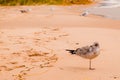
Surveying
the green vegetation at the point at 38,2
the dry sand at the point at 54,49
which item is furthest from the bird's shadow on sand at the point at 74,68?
the green vegetation at the point at 38,2

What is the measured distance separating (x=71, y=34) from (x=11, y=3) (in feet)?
45.5

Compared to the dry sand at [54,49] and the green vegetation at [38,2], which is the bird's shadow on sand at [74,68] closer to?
the dry sand at [54,49]

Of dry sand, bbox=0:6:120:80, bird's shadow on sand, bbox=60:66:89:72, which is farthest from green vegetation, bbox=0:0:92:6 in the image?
bird's shadow on sand, bbox=60:66:89:72

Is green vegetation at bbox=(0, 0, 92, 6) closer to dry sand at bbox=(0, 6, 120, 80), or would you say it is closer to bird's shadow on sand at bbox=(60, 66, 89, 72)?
dry sand at bbox=(0, 6, 120, 80)

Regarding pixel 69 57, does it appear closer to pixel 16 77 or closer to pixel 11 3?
pixel 16 77

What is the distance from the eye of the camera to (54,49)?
37.4 ft

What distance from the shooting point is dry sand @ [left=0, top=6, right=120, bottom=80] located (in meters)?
8.77

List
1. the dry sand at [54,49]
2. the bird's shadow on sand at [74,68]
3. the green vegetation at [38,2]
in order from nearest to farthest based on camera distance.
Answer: the dry sand at [54,49]
the bird's shadow on sand at [74,68]
the green vegetation at [38,2]

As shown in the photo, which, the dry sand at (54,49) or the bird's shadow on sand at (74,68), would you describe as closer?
the dry sand at (54,49)

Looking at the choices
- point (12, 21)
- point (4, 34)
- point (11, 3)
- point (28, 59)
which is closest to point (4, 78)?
point (28, 59)

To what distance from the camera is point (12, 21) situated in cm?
1856

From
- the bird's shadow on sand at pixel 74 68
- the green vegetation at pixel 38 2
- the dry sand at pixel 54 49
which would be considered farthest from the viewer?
the green vegetation at pixel 38 2

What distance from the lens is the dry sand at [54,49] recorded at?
28.8 feet

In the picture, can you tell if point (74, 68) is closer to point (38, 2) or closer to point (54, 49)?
point (54, 49)
